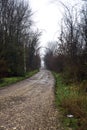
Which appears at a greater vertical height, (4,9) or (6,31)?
(4,9)

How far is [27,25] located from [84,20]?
2727 centimetres

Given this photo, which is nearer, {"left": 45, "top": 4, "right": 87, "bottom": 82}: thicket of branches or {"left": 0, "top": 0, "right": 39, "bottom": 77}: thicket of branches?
{"left": 45, "top": 4, "right": 87, "bottom": 82}: thicket of branches

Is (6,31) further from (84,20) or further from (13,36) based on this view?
(84,20)

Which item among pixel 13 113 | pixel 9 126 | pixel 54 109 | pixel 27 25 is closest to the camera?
pixel 9 126

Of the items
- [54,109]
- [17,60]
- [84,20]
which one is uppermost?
[84,20]

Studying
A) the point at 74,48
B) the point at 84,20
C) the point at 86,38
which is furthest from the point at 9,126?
the point at 74,48

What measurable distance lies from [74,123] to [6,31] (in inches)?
1255

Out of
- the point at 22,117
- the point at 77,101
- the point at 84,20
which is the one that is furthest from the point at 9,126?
the point at 84,20

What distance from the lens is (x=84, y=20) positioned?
784 inches

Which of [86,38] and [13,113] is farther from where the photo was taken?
[86,38]

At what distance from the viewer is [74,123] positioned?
8641 millimetres

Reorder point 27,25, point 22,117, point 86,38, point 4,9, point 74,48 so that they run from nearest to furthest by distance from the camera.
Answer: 1. point 22,117
2. point 86,38
3. point 74,48
4. point 4,9
5. point 27,25

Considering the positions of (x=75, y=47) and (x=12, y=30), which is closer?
(x=75, y=47)

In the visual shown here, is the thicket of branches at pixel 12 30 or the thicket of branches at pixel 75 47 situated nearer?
the thicket of branches at pixel 75 47
